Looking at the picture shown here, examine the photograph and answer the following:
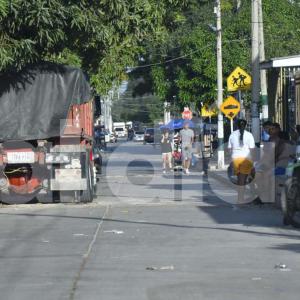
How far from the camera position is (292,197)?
52.7ft

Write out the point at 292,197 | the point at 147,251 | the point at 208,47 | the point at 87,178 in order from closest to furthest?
the point at 147,251
the point at 292,197
the point at 87,178
the point at 208,47

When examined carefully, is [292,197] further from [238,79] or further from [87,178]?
Answer: [238,79]

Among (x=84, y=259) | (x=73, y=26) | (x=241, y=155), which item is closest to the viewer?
(x=84, y=259)

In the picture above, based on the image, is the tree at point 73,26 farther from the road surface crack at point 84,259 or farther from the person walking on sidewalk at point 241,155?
the road surface crack at point 84,259

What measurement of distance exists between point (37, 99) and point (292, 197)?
25.3 ft

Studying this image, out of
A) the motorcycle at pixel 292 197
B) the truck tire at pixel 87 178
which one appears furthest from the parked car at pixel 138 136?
the motorcycle at pixel 292 197

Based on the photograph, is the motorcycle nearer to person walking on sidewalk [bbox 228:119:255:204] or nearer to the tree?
person walking on sidewalk [bbox 228:119:255:204]

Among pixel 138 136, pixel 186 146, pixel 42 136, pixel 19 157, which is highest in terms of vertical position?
pixel 42 136

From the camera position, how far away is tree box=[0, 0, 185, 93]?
19.8 metres

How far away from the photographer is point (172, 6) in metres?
24.7

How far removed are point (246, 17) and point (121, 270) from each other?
38808 millimetres

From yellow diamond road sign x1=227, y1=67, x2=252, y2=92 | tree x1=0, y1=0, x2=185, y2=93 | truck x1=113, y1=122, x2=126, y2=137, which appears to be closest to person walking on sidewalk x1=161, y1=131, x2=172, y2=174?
yellow diamond road sign x1=227, y1=67, x2=252, y2=92

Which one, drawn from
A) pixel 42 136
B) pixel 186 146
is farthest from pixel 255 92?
pixel 186 146

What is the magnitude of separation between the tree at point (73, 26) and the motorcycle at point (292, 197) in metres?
6.55
